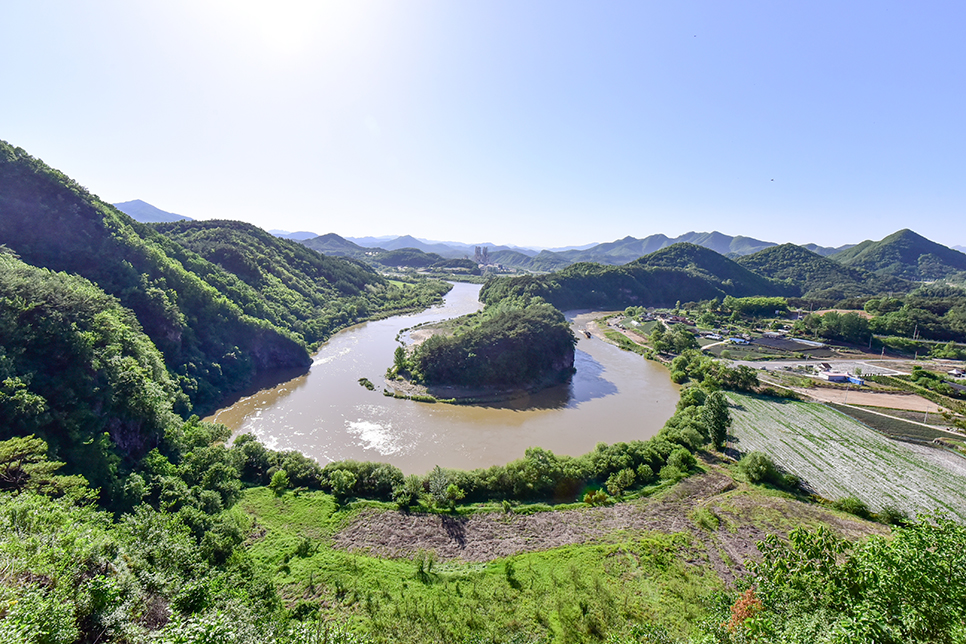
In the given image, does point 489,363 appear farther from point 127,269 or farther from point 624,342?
point 127,269

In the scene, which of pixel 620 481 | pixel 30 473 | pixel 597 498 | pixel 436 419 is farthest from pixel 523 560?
pixel 30 473

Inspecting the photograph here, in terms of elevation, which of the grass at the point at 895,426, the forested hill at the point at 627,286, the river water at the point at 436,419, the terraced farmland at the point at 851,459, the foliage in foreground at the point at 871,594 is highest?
the forested hill at the point at 627,286

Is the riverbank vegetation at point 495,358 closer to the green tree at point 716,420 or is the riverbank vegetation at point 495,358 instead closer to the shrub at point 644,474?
the green tree at point 716,420

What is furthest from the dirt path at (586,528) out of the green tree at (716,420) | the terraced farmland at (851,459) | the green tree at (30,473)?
the green tree at (30,473)

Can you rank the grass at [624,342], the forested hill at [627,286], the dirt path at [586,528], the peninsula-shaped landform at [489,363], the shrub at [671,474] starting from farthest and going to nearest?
1. the forested hill at [627,286]
2. the grass at [624,342]
3. the peninsula-shaped landform at [489,363]
4. the shrub at [671,474]
5. the dirt path at [586,528]

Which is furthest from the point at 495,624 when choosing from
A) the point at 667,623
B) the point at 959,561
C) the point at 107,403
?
the point at 107,403

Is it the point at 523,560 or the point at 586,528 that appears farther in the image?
the point at 586,528

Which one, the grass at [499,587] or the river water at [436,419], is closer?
the grass at [499,587]
